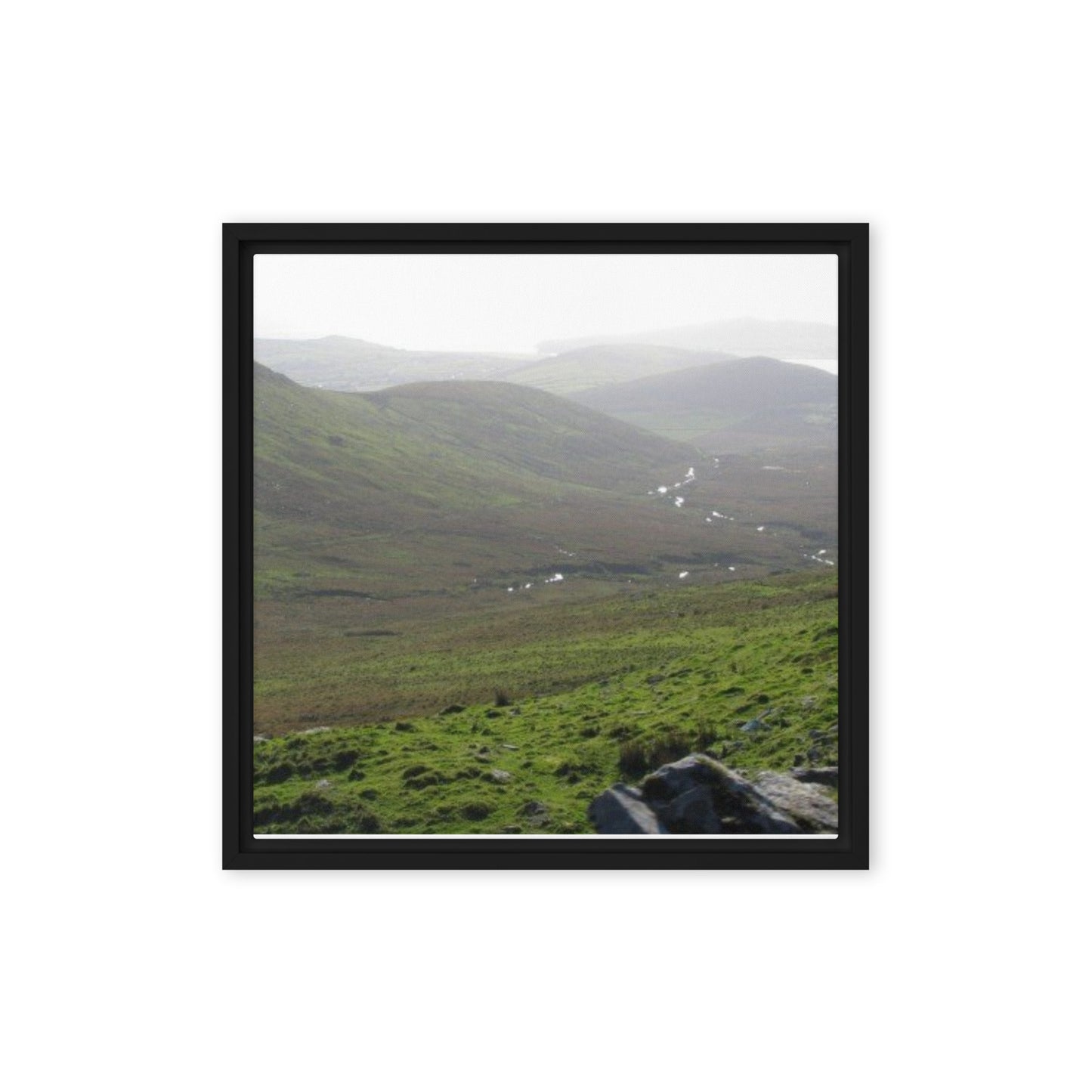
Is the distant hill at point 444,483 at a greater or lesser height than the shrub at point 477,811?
greater

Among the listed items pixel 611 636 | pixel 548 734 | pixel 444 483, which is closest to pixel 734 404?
pixel 611 636

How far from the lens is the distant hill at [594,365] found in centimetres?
913

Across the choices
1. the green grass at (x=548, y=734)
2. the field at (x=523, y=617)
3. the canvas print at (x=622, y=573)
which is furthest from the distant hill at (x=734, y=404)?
the green grass at (x=548, y=734)

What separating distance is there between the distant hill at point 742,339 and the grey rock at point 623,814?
3393mm

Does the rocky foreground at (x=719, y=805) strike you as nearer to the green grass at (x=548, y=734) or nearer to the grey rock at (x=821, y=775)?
the grey rock at (x=821, y=775)

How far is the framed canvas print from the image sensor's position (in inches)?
255

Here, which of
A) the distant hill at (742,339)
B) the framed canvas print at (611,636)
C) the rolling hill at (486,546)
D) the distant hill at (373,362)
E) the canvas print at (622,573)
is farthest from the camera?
the rolling hill at (486,546)

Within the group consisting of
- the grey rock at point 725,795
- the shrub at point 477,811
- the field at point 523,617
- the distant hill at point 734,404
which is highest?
the distant hill at point 734,404

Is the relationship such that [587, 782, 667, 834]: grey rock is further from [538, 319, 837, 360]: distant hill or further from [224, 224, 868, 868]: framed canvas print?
[538, 319, 837, 360]: distant hill

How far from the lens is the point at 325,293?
7.41 metres

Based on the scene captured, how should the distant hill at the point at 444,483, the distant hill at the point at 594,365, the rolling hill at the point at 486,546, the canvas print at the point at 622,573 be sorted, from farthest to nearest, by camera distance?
the distant hill at the point at 444,483
the distant hill at the point at 594,365
the rolling hill at the point at 486,546
the canvas print at the point at 622,573
